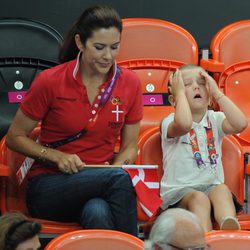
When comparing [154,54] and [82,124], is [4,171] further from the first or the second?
[154,54]

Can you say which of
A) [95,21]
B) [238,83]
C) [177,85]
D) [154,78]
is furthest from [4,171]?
[238,83]

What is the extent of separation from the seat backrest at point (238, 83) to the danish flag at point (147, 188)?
1.17m

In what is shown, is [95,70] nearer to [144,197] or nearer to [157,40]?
[144,197]

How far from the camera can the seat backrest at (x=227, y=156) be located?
10.9ft

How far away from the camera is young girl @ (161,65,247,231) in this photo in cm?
319

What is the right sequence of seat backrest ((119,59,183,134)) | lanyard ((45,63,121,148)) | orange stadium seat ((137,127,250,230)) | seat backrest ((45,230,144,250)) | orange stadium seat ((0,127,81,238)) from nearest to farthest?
seat backrest ((45,230,144,250)) → lanyard ((45,63,121,148)) → orange stadium seat ((0,127,81,238)) → orange stadium seat ((137,127,250,230)) → seat backrest ((119,59,183,134))

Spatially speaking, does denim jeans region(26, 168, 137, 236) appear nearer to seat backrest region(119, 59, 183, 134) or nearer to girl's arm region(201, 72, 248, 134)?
girl's arm region(201, 72, 248, 134)

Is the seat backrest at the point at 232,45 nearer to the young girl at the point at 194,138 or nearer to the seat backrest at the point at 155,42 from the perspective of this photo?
the seat backrest at the point at 155,42

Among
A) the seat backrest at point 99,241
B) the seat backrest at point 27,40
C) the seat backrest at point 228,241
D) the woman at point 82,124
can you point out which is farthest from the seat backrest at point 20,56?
the seat backrest at point 228,241

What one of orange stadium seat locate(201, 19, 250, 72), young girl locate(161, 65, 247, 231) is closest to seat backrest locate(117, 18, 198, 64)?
orange stadium seat locate(201, 19, 250, 72)

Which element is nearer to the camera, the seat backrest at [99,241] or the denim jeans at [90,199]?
the seat backrest at [99,241]

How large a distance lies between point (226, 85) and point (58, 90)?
127 centimetres

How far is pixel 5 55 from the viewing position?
12.5 ft

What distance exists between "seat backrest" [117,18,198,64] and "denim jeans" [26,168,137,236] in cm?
113
